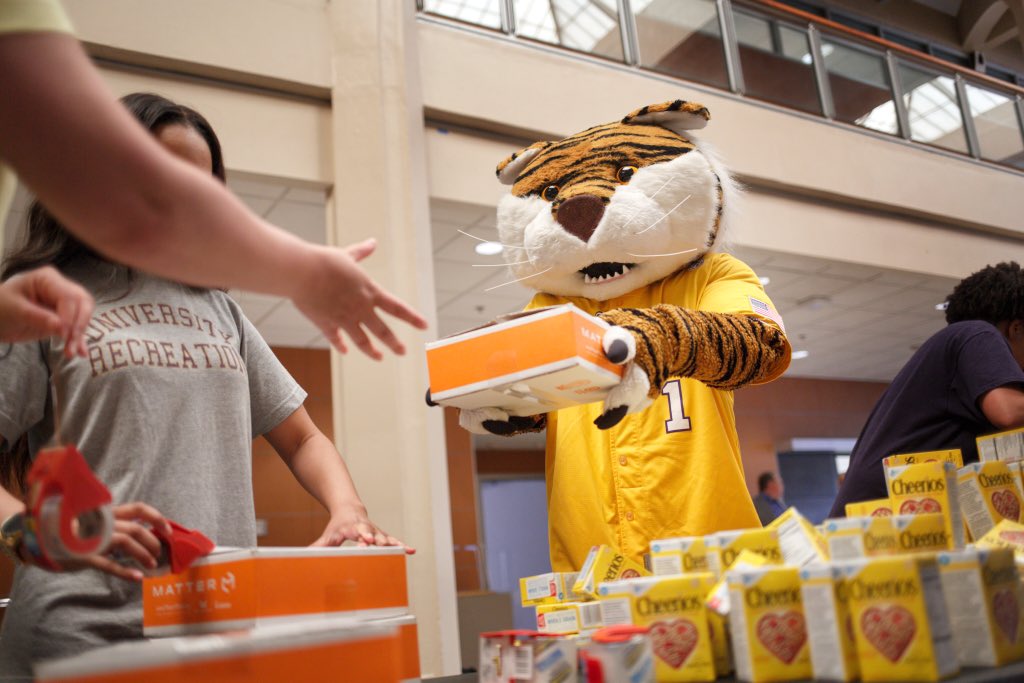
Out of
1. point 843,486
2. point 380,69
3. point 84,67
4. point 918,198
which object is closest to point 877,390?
point 918,198

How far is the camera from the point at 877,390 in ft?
34.1

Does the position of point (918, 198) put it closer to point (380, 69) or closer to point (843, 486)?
point (380, 69)

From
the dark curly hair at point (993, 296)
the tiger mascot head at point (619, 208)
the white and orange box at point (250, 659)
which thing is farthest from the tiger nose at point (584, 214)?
the dark curly hair at point (993, 296)

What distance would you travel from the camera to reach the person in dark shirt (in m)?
1.59

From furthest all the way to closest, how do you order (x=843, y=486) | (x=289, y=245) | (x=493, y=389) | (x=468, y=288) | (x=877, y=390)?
(x=877, y=390) → (x=468, y=288) → (x=843, y=486) → (x=493, y=389) → (x=289, y=245)

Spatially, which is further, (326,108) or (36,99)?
(326,108)

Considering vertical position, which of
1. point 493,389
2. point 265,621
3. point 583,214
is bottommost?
point 265,621

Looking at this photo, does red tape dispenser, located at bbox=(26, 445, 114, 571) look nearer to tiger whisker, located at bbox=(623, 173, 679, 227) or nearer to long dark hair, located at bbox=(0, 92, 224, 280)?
long dark hair, located at bbox=(0, 92, 224, 280)

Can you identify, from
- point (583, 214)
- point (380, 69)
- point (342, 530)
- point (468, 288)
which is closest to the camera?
point (342, 530)

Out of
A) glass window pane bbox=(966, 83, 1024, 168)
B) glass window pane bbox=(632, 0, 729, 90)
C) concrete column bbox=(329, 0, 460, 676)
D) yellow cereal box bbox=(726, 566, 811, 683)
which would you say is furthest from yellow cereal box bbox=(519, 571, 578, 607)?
glass window pane bbox=(966, 83, 1024, 168)

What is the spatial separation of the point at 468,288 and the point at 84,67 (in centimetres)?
545

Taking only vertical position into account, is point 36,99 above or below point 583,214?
below

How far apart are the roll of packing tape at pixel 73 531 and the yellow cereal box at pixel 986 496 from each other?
1224mm

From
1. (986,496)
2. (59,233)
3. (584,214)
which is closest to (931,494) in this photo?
(986,496)
